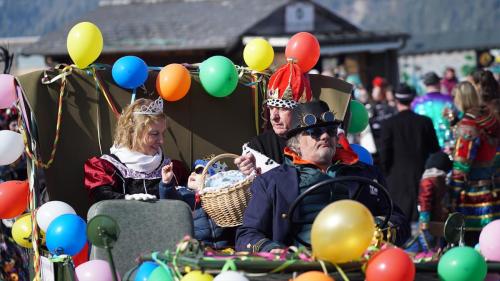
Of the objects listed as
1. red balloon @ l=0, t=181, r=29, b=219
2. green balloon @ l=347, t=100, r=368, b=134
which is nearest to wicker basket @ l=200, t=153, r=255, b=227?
red balloon @ l=0, t=181, r=29, b=219

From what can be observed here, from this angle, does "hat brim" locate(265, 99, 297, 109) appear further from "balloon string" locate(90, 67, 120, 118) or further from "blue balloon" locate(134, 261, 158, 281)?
"blue balloon" locate(134, 261, 158, 281)

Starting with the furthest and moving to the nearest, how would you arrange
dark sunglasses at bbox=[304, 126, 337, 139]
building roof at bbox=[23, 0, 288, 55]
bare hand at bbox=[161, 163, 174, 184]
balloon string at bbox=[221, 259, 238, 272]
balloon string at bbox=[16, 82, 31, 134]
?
building roof at bbox=[23, 0, 288, 55], balloon string at bbox=[16, 82, 31, 134], bare hand at bbox=[161, 163, 174, 184], dark sunglasses at bbox=[304, 126, 337, 139], balloon string at bbox=[221, 259, 238, 272]

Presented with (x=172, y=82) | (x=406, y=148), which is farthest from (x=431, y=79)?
(x=172, y=82)

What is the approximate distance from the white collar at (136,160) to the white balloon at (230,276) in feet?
8.30

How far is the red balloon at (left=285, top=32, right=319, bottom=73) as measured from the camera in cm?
734

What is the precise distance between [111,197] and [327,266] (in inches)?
94.0

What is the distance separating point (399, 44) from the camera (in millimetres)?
25750

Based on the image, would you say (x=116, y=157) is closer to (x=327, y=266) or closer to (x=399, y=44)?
(x=327, y=266)

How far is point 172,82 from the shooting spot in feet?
22.9

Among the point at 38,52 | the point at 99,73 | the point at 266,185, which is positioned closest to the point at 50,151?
the point at 99,73

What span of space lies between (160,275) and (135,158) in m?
2.35

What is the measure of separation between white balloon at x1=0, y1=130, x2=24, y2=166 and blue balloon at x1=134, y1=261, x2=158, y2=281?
226cm

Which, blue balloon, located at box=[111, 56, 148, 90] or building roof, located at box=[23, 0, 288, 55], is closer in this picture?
blue balloon, located at box=[111, 56, 148, 90]

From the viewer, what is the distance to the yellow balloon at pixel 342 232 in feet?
13.8
